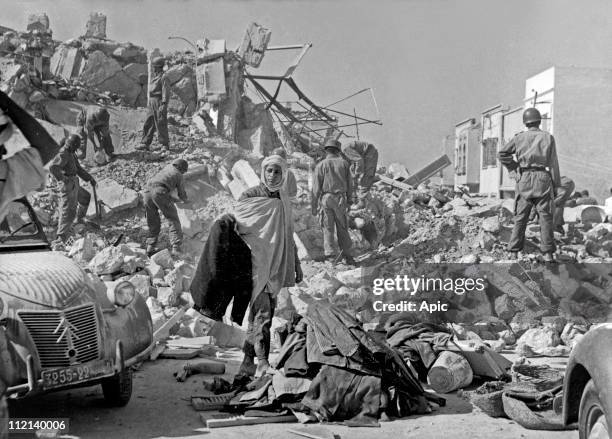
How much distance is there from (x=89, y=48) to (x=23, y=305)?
51.3 ft

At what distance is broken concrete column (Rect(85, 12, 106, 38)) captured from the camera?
1936 cm

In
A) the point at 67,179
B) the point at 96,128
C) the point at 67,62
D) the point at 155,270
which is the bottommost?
the point at 155,270

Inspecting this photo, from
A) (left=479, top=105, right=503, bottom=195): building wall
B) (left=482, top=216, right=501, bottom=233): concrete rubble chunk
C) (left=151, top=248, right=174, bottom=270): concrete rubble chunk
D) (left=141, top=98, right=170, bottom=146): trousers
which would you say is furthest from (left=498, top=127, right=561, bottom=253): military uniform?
(left=479, top=105, right=503, bottom=195): building wall

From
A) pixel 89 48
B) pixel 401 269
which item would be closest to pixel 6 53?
pixel 89 48

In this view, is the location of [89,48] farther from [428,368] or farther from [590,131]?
[428,368]

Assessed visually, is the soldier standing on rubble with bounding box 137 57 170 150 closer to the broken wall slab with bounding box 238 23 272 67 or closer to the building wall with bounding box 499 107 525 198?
the broken wall slab with bounding box 238 23 272 67

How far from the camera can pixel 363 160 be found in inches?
577

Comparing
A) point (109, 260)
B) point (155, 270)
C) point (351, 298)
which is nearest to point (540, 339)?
point (351, 298)

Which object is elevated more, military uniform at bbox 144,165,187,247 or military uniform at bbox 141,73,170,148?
military uniform at bbox 141,73,170,148

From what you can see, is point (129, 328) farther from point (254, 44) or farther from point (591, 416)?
point (254, 44)

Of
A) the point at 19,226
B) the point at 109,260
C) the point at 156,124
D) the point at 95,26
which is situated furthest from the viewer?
the point at 95,26

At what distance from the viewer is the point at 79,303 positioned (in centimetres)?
468

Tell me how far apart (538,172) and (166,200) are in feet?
18.6

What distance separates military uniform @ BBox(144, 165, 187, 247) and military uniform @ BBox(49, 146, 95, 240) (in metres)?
1.29
